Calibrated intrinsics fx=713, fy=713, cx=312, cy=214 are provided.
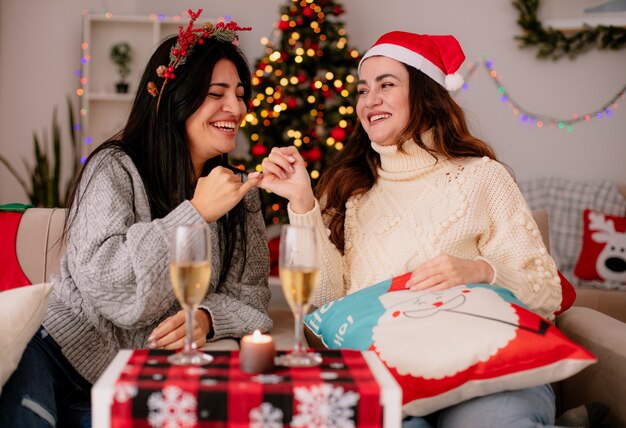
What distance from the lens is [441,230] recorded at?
1852mm

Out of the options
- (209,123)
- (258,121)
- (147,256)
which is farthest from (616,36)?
(147,256)

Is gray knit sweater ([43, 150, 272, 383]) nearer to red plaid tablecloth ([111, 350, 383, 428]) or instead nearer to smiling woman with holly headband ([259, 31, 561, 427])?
smiling woman with holly headband ([259, 31, 561, 427])

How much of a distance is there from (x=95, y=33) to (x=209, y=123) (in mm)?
3149

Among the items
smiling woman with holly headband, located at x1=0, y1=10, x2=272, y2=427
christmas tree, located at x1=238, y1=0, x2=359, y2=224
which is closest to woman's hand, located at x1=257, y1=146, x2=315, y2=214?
smiling woman with holly headband, located at x1=0, y1=10, x2=272, y2=427

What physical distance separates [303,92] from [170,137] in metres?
2.47

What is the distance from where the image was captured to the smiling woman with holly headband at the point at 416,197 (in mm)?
1771

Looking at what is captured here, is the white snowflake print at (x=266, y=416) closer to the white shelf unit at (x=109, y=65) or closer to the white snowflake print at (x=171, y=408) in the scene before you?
the white snowflake print at (x=171, y=408)

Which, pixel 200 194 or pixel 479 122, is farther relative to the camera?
pixel 479 122

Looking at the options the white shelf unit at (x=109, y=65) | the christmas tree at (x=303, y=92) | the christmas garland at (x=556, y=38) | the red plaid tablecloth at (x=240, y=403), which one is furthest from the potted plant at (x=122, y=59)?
the red plaid tablecloth at (x=240, y=403)

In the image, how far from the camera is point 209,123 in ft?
6.16

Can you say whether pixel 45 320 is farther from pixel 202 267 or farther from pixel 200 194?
pixel 202 267

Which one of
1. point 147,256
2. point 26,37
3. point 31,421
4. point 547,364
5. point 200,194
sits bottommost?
point 31,421

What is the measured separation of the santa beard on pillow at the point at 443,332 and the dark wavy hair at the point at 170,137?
58cm

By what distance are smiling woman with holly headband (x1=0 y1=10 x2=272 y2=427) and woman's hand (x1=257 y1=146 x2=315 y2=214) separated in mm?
109
